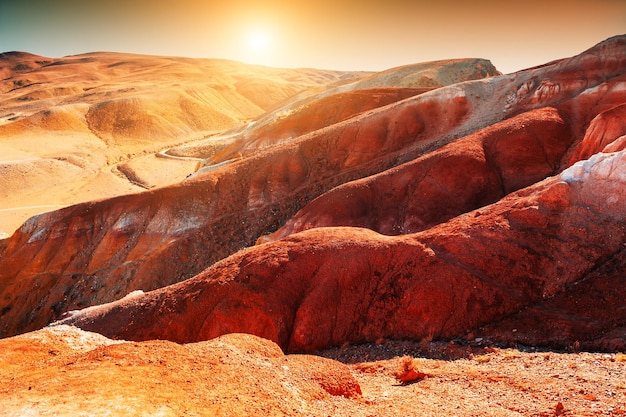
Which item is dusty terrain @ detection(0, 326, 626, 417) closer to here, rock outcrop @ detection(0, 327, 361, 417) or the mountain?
rock outcrop @ detection(0, 327, 361, 417)

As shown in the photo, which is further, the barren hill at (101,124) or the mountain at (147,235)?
the barren hill at (101,124)

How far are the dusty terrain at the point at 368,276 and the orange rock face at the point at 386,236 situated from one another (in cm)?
8

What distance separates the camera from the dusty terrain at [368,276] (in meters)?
7.86

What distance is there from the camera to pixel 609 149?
1616 centimetres

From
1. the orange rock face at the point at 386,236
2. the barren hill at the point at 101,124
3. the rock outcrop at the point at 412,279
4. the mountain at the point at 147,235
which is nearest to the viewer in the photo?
the rock outcrop at the point at 412,279

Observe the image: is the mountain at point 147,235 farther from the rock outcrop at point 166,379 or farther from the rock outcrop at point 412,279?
the rock outcrop at point 166,379

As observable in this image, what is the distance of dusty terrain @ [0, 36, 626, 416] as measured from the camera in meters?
7.86

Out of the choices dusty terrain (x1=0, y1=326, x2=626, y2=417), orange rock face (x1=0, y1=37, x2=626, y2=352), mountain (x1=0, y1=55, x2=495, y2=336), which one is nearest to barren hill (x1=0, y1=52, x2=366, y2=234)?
mountain (x1=0, y1=55, x2=495, y2=336)

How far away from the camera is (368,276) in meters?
14.3

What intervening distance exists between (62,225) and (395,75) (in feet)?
190

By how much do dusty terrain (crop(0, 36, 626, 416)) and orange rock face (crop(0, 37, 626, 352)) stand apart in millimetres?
84

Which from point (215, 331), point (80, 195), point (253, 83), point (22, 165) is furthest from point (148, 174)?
point (253, 83)

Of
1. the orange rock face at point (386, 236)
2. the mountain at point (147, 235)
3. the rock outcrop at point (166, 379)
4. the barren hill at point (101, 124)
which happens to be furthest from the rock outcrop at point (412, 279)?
the barren hill at point (101, 124)

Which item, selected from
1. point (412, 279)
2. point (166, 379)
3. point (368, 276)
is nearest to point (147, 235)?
point (368, 276)
